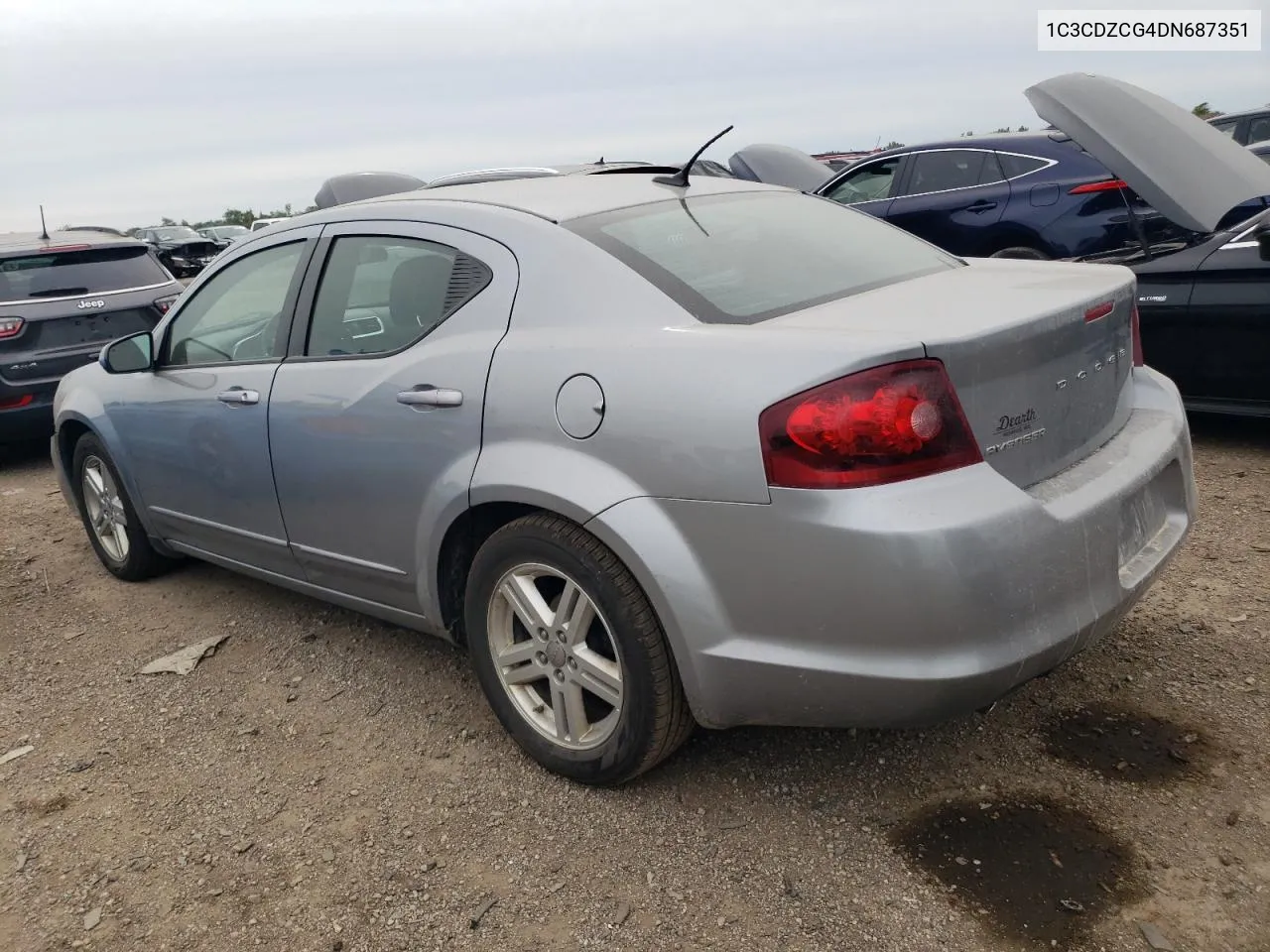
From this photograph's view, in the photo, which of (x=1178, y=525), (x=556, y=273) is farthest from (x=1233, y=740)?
(x=556, y=273)

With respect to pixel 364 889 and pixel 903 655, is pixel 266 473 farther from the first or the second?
pixel 903 655

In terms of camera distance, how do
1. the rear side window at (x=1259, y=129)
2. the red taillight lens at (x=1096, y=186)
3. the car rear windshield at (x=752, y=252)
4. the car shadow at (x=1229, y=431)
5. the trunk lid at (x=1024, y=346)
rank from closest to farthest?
the trunk lid at (x=1024, y=346) → the car rear windshield at (x=752, y=252) → the car shadow at (x=1229, y=431) → the red taillight lens at (x=1096, y=186) → the rear side window at (x=1259, y=129)

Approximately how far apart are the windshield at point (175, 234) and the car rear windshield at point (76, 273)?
1505cm

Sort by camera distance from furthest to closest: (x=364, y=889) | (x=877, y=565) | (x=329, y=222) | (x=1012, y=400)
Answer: (x=329, y=222), (x=364, y=889), (x=1012, y=400), (x=877, y=565)

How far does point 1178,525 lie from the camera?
2.80 m

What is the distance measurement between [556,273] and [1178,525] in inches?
69.8

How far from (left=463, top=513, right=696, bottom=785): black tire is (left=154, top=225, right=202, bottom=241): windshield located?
2116 centimetres

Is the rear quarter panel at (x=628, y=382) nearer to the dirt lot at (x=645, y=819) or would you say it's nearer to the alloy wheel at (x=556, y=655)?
the alloy wheel at (x=556, y=655)

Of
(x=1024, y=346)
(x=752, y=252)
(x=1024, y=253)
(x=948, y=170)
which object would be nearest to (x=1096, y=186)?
(x=1024, y=253)

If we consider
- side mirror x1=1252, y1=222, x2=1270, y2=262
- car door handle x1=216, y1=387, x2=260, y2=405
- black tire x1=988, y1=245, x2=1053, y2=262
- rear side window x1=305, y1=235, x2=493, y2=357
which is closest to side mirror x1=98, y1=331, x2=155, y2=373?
car door handle x1=216, y1=387, x2=260, y2=405

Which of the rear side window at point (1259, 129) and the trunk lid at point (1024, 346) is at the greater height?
the rear side window at point (1259, 129)

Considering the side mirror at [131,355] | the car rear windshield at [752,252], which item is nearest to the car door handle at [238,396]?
the side mirror at [131,355]

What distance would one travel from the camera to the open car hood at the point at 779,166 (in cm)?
1090

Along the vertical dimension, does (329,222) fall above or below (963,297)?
above
